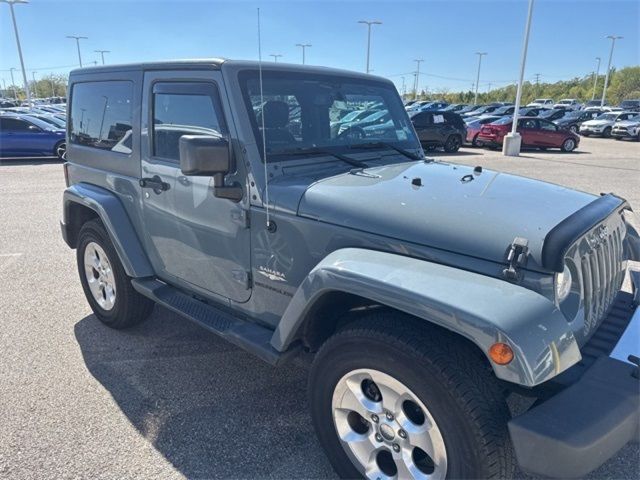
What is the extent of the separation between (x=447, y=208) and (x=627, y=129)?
3036cm

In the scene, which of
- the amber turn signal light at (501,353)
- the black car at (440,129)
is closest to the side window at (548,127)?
the black car at (440,129)

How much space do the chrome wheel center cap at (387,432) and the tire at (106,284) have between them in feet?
7.94

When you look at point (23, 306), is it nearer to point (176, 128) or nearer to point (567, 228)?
point (176, 128)

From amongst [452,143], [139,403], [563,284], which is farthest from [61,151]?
[452,143]

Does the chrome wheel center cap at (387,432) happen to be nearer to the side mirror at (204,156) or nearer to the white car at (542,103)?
the side mirror at (204,156)

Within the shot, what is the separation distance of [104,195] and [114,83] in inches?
32.8

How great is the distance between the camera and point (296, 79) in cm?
305

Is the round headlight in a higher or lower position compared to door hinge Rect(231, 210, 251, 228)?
lower

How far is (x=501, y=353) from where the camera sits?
5.64 feet

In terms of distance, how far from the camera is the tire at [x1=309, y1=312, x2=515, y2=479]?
185cm

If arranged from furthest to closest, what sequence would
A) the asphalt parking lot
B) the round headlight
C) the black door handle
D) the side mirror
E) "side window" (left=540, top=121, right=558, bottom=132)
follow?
"side window" (left=540, top=121, right=558, bottom=132)
the black door handle
the asphalt parking lot
the side mirror
the round headlight

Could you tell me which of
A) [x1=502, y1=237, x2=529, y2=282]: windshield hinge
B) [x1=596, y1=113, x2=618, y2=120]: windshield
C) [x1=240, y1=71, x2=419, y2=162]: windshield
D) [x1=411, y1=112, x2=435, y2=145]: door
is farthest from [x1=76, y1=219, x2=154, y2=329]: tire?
[x1=596, y1=113, x2=618, y2=120]: windshield

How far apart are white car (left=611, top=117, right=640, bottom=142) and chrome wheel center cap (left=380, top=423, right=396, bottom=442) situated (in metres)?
30.8

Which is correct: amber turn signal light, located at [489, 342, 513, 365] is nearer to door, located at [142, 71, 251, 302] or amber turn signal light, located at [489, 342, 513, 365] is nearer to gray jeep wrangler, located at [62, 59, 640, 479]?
gray jeep wrangler, located at [62, 59, 640, 479]
